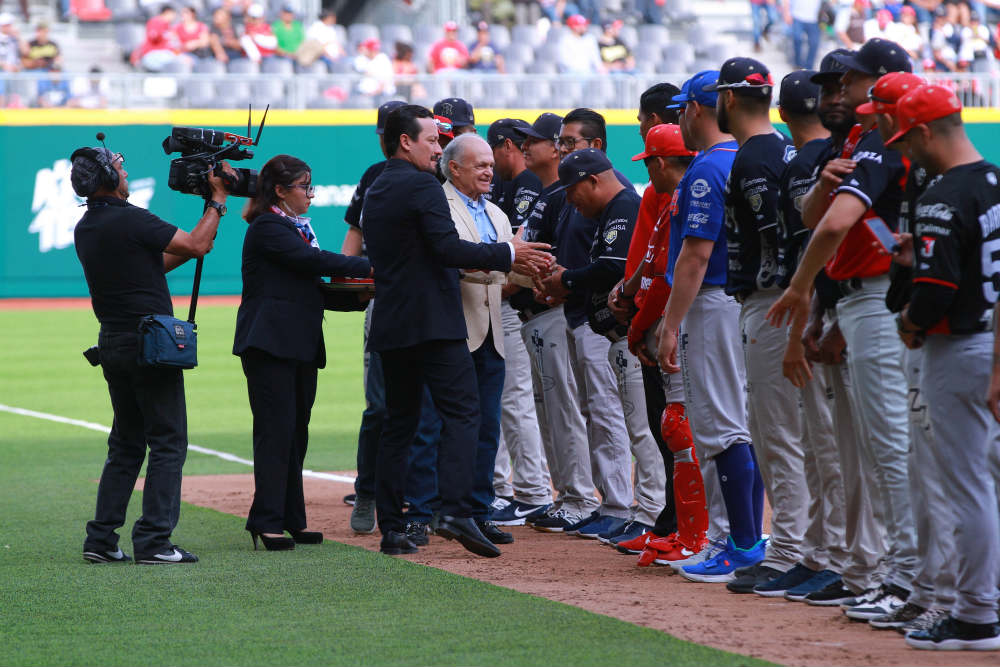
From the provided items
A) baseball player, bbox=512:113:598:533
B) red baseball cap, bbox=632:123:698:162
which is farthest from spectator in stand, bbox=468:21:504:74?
red baseball cap, bbox=632:123:698:162

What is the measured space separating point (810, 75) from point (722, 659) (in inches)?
91.7

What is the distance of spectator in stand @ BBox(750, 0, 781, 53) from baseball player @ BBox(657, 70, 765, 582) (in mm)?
24759

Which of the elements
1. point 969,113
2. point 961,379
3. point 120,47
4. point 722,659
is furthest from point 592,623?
point 120,47

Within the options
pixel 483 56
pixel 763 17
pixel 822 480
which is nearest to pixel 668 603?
pixel 822 480

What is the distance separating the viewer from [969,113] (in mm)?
24625

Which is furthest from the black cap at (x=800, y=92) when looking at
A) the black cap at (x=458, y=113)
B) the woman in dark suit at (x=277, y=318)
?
the black cap at (x=458, y=113)

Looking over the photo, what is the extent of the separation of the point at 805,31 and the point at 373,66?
9.13 m

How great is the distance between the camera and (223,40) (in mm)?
25875

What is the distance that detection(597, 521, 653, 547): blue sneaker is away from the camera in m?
6.75

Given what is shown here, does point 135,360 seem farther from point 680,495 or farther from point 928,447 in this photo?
point 928,447

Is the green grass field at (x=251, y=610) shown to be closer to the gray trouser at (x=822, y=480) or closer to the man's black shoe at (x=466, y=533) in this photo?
the man's black shoe at (x=466, y=533)

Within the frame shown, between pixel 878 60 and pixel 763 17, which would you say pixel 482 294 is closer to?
pixel 878 60

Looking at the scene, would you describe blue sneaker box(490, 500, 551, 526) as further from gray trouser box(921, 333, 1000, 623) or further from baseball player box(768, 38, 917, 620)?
gray trouser box(921, 333, 1000, 623)

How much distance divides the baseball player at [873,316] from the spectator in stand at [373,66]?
19429 mm
